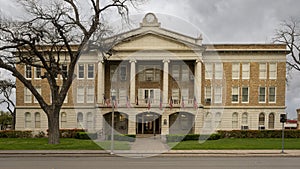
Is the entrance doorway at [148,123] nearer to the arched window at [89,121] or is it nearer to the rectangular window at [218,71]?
the arched window at [89,121]

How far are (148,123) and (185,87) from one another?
715 centimetres

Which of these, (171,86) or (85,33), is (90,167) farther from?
(171,86)

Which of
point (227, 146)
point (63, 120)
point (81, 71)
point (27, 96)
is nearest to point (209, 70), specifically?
point (81, 71)

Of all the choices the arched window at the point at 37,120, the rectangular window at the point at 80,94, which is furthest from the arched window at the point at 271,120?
the arched window at the point at 37,120

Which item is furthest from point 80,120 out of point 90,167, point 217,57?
point 90,167

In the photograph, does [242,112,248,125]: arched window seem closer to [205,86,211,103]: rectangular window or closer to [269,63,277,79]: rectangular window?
[205,86,211,103]: rectangular window

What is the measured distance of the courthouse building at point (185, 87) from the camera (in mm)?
41906

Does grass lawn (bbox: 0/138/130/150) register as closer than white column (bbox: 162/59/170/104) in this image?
Yes

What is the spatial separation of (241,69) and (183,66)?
8.05 meters

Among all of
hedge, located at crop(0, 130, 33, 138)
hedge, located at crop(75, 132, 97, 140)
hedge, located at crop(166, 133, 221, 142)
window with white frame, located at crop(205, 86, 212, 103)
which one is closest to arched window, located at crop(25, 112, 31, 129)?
hedge, located at crop(0, 130, 33, 138)

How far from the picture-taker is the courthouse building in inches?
1650

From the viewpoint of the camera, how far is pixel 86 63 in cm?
4412

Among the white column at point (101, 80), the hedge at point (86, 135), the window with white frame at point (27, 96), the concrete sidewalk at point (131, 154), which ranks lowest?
the hedge at point (86, 135)

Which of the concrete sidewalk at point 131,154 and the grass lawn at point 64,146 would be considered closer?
the concrete sidewalk at point 131,154
